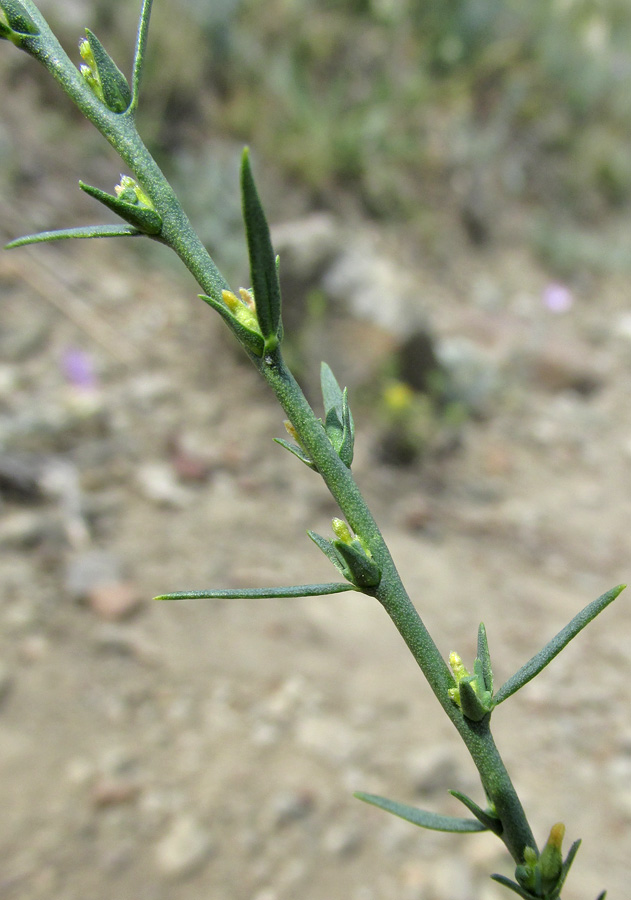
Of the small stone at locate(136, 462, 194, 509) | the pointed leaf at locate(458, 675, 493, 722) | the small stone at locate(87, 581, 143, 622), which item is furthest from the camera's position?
the small stone at locate(136, 462, 194, 509)

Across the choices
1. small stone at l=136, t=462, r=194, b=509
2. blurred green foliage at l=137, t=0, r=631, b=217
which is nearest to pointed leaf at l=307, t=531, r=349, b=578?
small stone at l=136, t=462, r=194, b=509

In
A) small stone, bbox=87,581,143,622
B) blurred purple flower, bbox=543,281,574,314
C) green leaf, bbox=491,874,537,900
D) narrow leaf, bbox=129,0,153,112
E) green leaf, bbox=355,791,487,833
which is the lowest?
green leaf, bbox=491,874,537,900

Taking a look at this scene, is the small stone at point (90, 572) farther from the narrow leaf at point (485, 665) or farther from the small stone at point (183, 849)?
the narrow leaf at point (485, 665)

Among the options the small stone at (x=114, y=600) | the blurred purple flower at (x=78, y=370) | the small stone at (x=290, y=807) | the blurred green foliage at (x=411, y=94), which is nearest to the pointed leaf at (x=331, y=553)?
the small stone at (x=290, y=807)

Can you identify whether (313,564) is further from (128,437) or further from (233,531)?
(128,437)

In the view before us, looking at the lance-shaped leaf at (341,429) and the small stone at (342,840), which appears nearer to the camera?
the lance-shaped leaf at (341,429)

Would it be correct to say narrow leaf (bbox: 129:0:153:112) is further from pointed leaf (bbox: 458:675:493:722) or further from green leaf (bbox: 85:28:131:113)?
pointed leaf (bbox: 458:675:493:722)

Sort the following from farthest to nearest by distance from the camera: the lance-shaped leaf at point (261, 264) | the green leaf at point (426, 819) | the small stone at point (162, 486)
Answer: the small stone at point (162, 486) < the green leaf at point (426, 819) < the lance-shaped leaf at point (261, 264)
